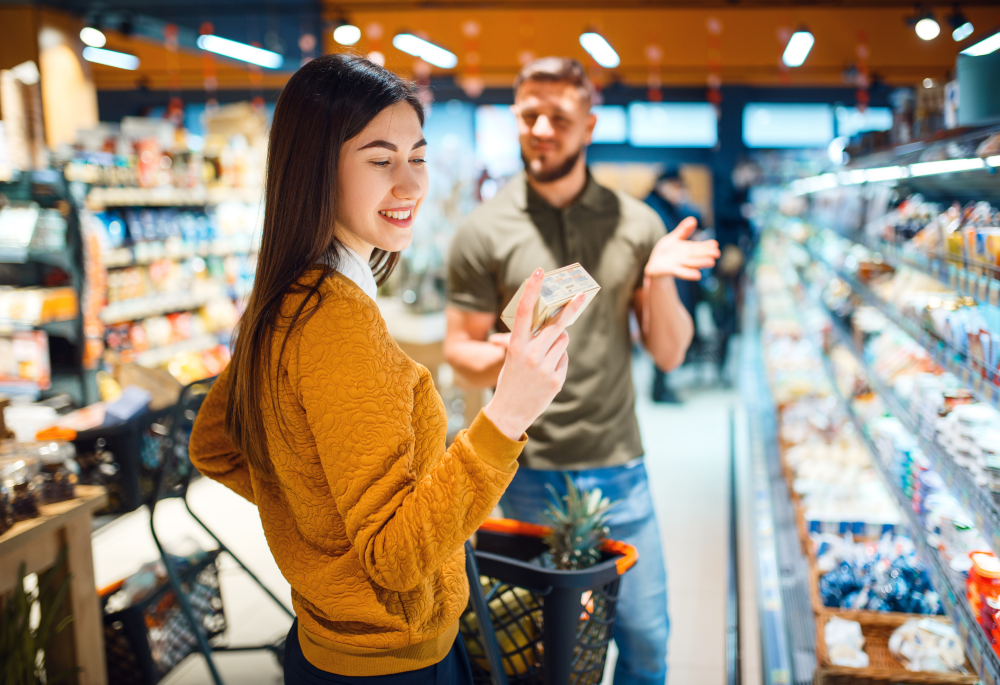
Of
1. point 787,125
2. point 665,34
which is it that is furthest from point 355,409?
point 787,125

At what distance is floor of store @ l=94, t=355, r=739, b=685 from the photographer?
9.75 feet

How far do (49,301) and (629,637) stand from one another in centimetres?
400

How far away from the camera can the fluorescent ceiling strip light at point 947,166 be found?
1.87 meters

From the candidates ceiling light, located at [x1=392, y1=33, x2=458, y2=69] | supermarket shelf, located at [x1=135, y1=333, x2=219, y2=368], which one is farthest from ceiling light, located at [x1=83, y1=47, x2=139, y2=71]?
supermarket shelf, located at [x1=135, y1=333, x2=219, y2=368]

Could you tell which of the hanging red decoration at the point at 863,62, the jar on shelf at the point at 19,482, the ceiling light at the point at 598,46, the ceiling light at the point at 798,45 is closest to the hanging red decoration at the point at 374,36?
the ceiling light at the point at 598,46

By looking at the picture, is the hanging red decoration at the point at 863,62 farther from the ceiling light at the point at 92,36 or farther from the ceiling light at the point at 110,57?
the ceiling light at the point at 110,57

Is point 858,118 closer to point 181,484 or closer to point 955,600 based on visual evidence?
point 955,600

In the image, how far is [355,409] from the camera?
0.99m

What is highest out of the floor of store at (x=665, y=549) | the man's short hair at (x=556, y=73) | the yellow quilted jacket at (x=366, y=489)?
the man's short hair at (x=556, y=73)

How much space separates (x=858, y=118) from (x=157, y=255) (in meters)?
10.7

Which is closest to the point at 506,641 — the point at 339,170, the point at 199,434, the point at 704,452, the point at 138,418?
the point at 199,434

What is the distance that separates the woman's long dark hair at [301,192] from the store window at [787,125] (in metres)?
12.1

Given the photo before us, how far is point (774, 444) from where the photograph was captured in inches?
184

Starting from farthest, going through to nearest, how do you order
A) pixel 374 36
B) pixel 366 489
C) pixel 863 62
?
1. pixel 863 62
2. pixel 374 36
3. pixel 366 489
